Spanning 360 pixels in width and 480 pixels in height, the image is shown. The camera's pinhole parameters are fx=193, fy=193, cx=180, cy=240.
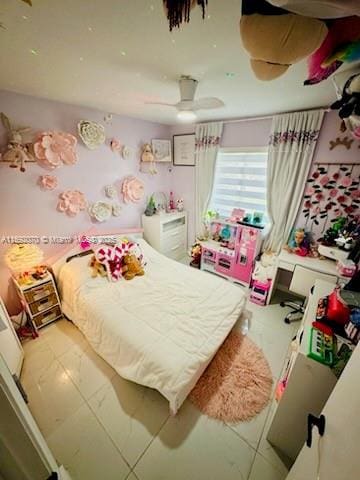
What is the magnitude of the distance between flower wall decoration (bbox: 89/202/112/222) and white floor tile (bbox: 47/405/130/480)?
2.06 meters

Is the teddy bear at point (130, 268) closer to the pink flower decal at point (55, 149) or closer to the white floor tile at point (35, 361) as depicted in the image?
the white floor tile at point (35, 361)

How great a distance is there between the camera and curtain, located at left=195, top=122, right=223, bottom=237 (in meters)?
2.92

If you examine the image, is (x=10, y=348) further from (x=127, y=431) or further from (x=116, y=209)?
(x=116, y=209)

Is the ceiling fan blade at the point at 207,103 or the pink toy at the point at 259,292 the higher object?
the ceiling fan blade at the point at 207,103

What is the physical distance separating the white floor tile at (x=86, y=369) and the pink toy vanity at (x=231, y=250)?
2016mm

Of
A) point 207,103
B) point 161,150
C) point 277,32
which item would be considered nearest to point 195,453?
point 277,32

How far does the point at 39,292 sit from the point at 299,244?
3123 millimetres

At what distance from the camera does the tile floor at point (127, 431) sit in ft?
4.06

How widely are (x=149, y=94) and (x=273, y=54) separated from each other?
5.07 ft

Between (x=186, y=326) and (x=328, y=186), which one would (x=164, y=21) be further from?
(x=328, y=186)

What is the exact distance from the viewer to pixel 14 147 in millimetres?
1800

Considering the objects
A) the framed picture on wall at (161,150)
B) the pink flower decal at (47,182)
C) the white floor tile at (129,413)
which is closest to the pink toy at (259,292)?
the white floor tile at (129,413)

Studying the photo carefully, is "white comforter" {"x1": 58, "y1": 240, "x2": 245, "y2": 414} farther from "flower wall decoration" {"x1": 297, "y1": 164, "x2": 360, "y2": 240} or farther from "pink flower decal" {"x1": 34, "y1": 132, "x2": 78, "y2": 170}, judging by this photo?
"flower wall decoration" {"x1": 297, "y1": 164, "x2": 360, "y2": 240}

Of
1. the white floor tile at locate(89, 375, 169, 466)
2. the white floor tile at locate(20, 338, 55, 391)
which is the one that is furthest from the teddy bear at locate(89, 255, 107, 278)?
the white floor tile at locate(89, 375, 169, 466)
